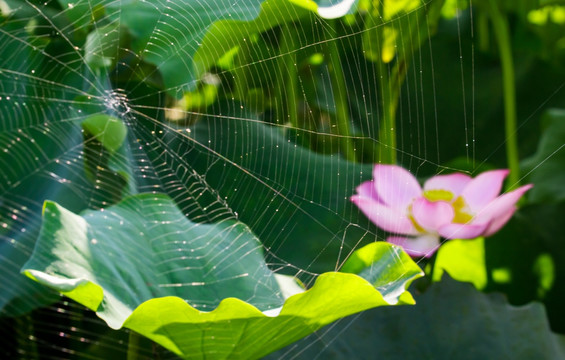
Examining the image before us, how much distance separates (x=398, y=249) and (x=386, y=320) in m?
0.30

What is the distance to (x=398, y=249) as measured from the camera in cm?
93

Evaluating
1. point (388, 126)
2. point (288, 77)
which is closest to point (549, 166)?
point (388, 126)

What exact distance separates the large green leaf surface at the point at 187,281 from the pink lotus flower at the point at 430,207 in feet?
0.45

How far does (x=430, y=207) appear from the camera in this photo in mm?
1087

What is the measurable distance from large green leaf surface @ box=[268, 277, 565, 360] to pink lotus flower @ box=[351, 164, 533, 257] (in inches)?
4.5

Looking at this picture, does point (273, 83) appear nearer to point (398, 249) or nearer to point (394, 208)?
point (394, 208)

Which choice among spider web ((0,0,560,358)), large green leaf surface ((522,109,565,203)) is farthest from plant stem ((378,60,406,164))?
large green leaf surface ((522,109,565,203))

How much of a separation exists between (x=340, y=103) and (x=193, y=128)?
0.32 m

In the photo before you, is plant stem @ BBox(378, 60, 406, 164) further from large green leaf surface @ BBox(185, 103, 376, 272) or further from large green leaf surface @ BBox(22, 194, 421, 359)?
large green leaf surface @ BBox(22, 194, 421, 359)

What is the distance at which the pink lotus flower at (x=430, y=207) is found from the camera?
110cm

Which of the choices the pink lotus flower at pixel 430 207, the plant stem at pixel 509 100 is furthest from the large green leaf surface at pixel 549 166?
the pink lotus flower at pixel 430 207

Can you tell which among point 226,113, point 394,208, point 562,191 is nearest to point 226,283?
point 394,208

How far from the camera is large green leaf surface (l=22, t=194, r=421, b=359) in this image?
837 millimetres

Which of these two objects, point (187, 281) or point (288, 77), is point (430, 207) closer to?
point (187, 281)
